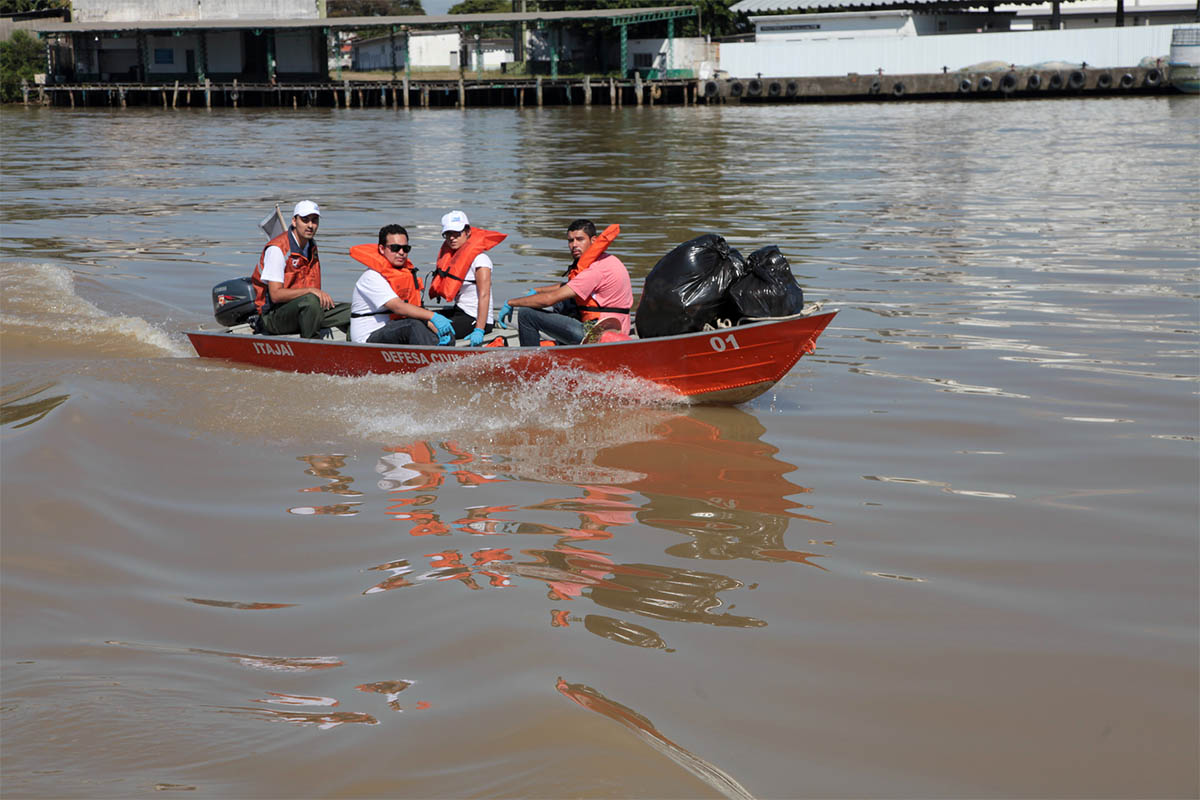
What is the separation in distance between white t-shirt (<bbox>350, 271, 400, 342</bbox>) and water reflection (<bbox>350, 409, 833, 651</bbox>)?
190cm

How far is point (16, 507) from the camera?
607 centimetres

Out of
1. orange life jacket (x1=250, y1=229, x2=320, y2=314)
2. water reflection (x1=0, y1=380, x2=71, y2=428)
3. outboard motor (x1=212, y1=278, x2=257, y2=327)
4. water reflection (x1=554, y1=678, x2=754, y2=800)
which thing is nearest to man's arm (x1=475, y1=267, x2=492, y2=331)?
orange life jacket (x1=250, y1=229, x2=320, y2=314)

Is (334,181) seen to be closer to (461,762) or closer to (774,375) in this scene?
(774,375)

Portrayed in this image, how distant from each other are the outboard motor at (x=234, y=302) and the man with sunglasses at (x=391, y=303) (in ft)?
5.12

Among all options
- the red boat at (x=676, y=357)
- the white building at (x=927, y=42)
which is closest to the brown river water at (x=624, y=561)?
the red boat at (x=676, y=357)

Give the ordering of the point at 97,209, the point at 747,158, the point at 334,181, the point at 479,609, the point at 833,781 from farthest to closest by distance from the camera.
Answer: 1. the point at 747,158
2. the point at 334,181
3. the point at 97,209
4. the point at 479,609
5. the point at 833,781

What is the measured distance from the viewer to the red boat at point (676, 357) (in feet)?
25.8

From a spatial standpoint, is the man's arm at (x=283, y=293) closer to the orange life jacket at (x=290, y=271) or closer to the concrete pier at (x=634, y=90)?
the orange life jacket at (x=290, y=271)

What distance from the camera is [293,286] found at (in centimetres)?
984

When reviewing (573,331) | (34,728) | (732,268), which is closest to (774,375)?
(732,268)

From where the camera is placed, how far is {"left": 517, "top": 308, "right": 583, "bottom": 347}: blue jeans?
869cm

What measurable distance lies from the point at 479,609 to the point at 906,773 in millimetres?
1904

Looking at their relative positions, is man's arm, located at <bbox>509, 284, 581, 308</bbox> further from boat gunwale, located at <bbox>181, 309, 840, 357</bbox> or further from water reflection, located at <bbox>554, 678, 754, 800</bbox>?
water reflection, located at <bbox>554, 678, 754, 800</bbox>

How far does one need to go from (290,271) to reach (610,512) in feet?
15.6
